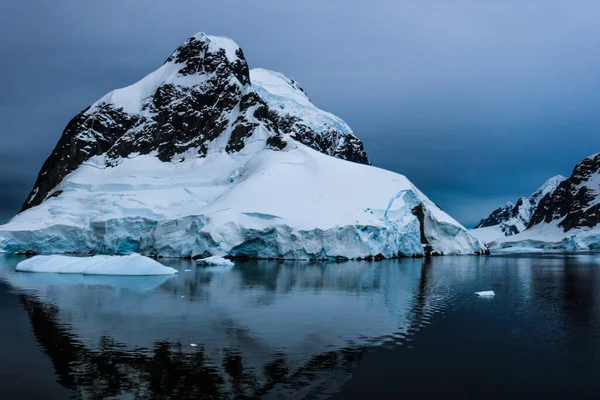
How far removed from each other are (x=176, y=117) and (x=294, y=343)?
10710 cm

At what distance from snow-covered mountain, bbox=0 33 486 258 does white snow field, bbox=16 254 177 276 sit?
61.0 feet

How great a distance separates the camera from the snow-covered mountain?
199ft

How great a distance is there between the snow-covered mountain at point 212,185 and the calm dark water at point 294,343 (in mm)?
29790

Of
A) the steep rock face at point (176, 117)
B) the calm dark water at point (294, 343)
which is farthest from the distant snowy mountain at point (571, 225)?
the calm dark water at point (294, 343)

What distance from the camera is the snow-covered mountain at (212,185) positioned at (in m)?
60.8

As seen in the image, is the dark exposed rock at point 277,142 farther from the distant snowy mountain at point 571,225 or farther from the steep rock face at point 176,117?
the distant snowy mountain at point 571,225

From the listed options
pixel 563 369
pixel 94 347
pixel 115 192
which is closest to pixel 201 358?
pixel 94 347

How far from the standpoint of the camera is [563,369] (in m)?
14.1

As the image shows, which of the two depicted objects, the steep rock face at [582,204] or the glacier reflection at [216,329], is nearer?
the glacier reflection at [216,329]

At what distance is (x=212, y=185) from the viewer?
90312mm

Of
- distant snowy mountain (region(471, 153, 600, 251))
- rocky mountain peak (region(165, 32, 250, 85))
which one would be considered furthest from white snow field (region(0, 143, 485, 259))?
distant snowy mountain (region(471, 153, 600, 251))

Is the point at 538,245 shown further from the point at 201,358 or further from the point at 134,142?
the point at 201,358

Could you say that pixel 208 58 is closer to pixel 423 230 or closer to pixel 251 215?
pixel 423 230

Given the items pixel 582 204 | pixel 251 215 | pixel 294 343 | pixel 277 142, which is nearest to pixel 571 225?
pixel 582 204
